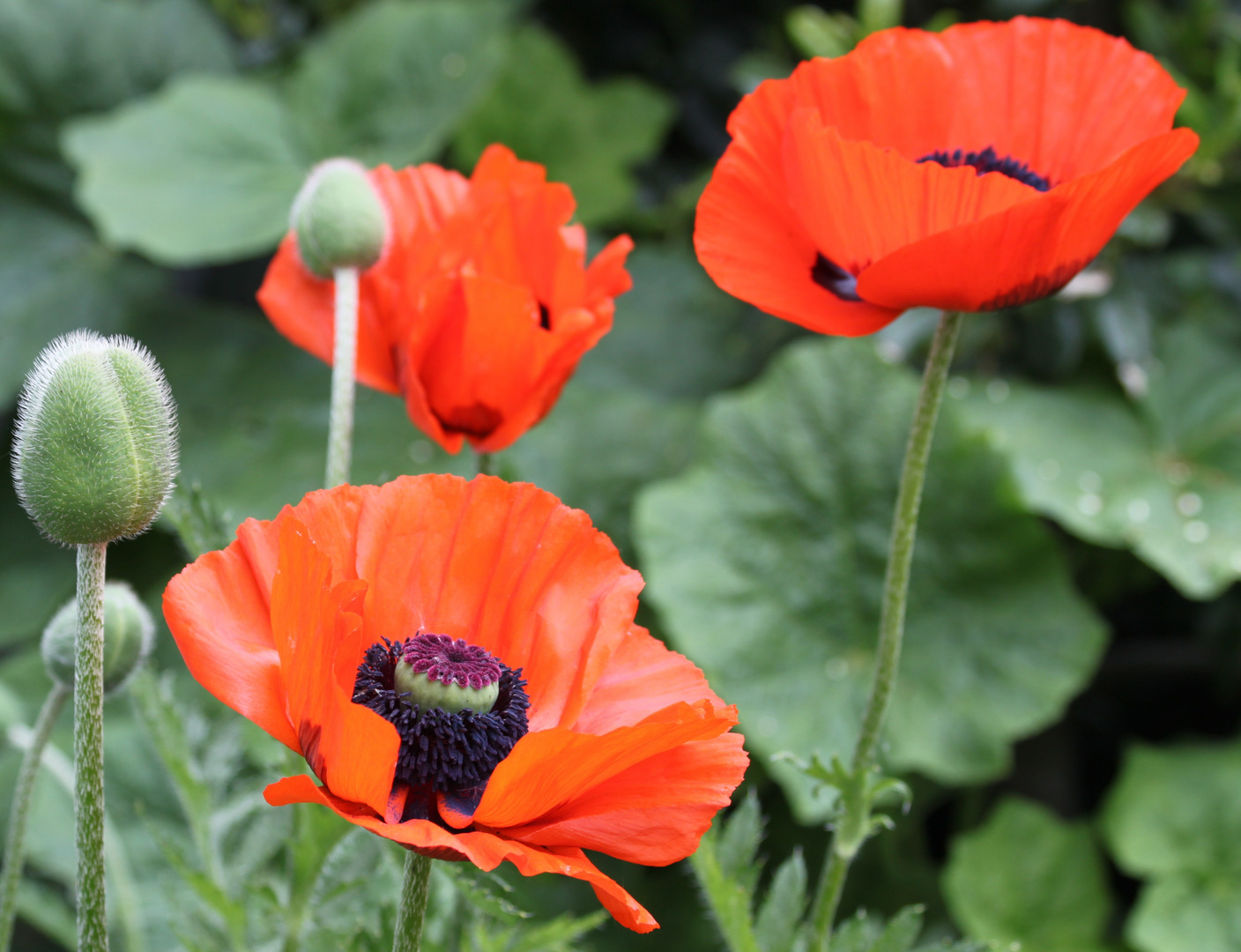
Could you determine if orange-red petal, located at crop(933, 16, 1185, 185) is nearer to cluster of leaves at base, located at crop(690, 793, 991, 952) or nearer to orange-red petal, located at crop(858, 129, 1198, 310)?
orange-red petal, located at crop(858, 129, 1198, 310)

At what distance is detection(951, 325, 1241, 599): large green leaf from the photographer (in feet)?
4.26

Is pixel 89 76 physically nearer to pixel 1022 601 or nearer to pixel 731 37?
pixel 731 37

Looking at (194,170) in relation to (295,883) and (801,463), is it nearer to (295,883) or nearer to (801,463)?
(801,463)

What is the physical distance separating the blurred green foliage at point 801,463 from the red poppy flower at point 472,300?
636 millimetres

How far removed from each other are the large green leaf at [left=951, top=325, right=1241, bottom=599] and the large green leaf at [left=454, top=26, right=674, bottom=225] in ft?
2.41

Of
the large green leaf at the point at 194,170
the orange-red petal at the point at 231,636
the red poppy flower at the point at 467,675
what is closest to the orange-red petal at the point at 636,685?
the red poppy flower at the point at 467,675

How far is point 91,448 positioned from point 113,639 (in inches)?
6.1

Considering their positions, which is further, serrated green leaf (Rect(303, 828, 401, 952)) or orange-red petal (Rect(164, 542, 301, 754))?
serrated green leaf (Rect(303, 828, 401, 952))

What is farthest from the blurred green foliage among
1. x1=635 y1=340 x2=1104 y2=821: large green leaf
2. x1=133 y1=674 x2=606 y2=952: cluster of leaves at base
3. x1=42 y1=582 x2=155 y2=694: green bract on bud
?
x1=42 y1=582 x2=155 y2=694: green bract on bud

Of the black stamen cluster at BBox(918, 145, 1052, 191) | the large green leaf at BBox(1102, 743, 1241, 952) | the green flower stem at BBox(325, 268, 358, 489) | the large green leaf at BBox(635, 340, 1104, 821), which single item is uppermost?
the black stamen cluster at BBox(918, 145, 1052, 191)

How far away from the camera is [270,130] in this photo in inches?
68.1

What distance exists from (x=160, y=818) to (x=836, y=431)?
857 mm

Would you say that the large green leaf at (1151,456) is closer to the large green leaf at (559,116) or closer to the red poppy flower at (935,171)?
the large green leaf at (559,116)

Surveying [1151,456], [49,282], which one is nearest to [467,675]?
[1151,456]
